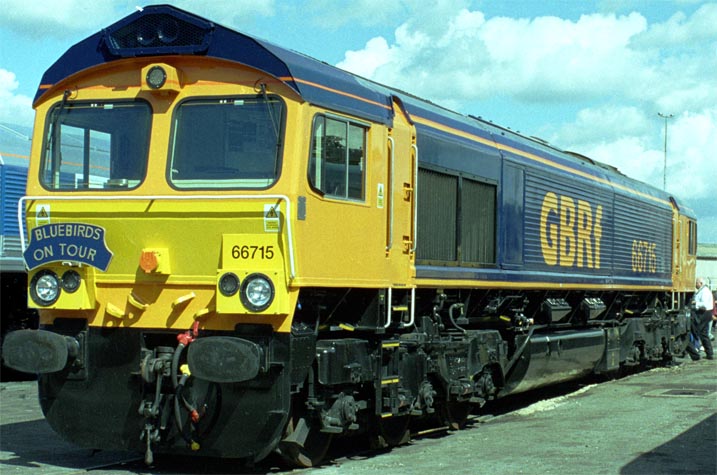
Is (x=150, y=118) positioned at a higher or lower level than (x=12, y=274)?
higher

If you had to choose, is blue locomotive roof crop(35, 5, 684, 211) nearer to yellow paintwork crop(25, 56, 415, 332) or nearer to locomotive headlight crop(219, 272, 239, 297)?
yellow paintwork crop(25, 56, 415, 332)

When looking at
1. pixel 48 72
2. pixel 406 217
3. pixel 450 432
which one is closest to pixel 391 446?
pixel 450 432

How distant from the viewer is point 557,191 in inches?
590

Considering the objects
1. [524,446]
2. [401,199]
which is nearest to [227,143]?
[401,199]

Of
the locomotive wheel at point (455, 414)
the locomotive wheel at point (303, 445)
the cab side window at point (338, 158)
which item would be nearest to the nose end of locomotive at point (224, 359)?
the locomotive wheel at point (303, 445)

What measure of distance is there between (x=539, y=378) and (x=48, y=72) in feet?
26.3

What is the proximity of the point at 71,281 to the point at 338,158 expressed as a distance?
8.26 feet

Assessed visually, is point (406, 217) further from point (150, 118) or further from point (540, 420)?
point (540, 420)

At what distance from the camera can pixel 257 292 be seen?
808 cm

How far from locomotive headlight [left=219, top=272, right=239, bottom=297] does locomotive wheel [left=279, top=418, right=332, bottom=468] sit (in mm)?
1294

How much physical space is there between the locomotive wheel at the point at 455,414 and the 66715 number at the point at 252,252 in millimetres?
4265

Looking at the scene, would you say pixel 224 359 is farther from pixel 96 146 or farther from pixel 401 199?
pixel 401 199

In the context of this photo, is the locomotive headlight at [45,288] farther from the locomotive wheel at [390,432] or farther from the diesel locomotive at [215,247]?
the locomotive wheel at [390,432]

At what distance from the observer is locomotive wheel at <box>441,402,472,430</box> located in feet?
38.4
